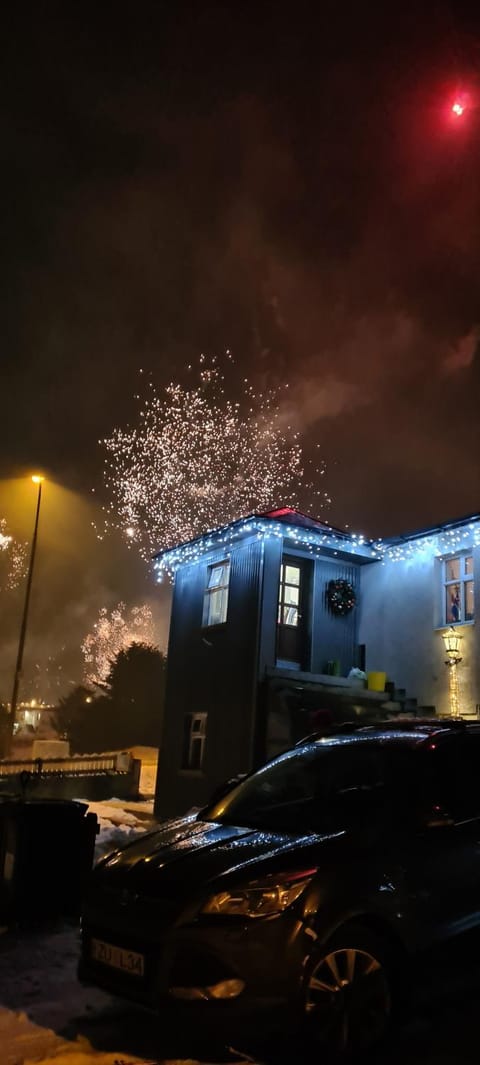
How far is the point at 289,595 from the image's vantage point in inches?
655

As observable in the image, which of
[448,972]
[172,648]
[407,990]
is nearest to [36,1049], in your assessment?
[407,990]

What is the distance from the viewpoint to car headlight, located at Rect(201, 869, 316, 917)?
11.6 ft

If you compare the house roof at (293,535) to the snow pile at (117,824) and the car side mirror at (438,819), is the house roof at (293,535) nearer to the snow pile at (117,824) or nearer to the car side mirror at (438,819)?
the snow pile at (117,824)

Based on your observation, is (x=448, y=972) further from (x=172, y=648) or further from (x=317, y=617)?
(x=172, y=648)

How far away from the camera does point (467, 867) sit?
435cm

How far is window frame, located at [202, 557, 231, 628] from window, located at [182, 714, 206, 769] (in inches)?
86.7

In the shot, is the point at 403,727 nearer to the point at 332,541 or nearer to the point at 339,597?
the point at 332,541

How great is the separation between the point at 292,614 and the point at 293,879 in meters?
13.0

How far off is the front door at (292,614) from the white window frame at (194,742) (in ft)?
8.08

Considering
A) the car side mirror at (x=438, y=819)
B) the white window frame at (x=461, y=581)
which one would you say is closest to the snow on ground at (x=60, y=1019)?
the car side mirror at (x=438, y=819)

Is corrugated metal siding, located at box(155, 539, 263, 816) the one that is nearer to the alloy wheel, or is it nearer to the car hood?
the car hood

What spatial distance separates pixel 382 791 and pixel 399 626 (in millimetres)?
11605

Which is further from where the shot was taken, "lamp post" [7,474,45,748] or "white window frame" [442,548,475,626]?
"lamp post" [7,474,45,748]

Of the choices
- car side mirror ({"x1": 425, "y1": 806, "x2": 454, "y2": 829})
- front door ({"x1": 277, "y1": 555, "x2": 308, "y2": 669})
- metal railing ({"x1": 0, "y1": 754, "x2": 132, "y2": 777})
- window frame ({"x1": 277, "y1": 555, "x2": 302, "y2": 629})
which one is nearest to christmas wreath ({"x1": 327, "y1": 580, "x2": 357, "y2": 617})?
front door ({"x1": 277, "y1": 555, "x2": 308, "y2": 669})
